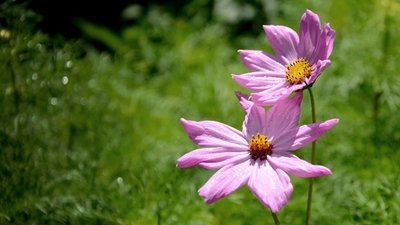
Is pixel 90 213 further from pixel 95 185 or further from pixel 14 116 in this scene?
pixel 14 116

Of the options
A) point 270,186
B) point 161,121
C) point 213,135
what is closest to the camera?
point 270,186

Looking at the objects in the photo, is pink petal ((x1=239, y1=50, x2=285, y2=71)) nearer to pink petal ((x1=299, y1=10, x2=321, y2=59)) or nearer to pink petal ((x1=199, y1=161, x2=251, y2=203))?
pink petal ((x1=299, y1=10, x2=321, y2=59))

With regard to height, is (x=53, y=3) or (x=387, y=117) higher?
(x=387, y=117)

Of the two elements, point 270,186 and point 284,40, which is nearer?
point 270,186

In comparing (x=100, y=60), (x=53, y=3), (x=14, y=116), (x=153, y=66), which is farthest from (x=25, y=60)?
(x=53, y=3)

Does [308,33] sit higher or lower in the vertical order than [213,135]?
higher

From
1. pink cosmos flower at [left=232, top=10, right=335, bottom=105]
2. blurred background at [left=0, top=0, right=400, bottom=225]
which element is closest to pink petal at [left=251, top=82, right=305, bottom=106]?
pink cosmos flower at [left=232, top=10, right=335, bottom=105]

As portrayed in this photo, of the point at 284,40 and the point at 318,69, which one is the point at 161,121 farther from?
the point at 318,69

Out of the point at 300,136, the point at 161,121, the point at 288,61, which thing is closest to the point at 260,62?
the point at 288,61
